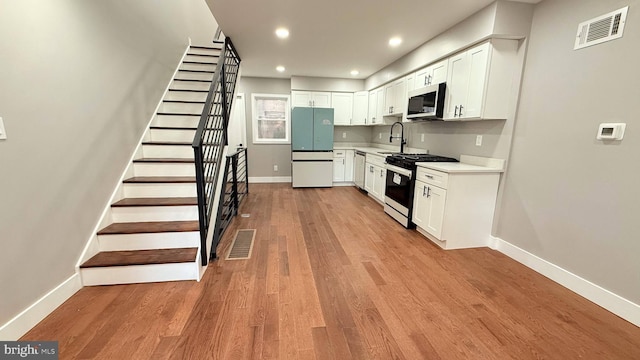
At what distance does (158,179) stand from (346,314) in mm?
2377

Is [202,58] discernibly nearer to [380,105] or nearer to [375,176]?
[380,105]

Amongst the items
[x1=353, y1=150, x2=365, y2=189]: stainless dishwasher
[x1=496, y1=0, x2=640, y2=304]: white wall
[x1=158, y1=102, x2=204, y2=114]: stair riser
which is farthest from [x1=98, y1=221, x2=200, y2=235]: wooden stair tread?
[x1=353, y1=150, x2=365, y2=189]: stainless dishwasher

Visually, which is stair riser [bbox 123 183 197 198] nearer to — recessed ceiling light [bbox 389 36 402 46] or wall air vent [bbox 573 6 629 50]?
recessed ceiling light [bbox 389 36 402 46]

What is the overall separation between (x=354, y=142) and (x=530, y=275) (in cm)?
466

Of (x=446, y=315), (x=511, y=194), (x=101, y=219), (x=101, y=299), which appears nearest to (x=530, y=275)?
(x=511, y=194)

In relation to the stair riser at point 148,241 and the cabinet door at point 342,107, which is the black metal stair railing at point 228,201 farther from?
the cabinet door at point 342,107

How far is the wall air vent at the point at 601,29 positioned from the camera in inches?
71.3

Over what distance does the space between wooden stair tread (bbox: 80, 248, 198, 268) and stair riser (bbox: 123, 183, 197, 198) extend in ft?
2.12

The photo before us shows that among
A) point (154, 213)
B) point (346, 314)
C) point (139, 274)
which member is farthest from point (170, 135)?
point (346, 314)

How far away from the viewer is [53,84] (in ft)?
5.74

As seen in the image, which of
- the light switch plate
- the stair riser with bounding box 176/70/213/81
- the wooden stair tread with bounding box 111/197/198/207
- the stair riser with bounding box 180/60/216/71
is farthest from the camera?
the stair riser with bounding box 180/60/216/71

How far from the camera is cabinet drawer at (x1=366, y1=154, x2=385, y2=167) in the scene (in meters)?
4.46

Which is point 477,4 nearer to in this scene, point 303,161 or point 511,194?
point 511,194

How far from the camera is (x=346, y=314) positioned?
1.78 meters
